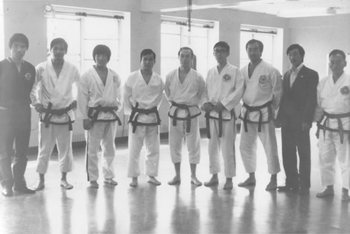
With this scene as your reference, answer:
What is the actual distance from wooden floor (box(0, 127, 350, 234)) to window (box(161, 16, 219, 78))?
3.93 meters

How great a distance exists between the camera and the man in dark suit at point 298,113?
4.56 m

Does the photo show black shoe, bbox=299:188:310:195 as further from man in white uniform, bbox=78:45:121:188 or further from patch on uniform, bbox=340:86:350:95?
man in white uniform, bbox=78:45:121:188

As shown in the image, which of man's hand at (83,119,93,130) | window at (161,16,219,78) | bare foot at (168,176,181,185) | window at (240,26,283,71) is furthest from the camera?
window at (240,26,283,71)

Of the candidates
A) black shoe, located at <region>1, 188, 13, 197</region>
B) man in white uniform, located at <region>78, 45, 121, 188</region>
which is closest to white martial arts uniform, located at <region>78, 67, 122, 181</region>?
man in white uniform, located at <region>78, 45, 121, 188</region>

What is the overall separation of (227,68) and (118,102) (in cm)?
114

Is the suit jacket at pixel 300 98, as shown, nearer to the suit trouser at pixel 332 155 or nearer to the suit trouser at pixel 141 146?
the suit trouser at pixel 332 155

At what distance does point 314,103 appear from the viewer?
4.55 meters

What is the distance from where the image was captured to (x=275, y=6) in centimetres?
959

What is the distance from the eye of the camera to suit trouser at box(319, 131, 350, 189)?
4.42 meters

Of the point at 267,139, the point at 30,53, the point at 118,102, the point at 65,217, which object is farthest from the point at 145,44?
the point at 65,217

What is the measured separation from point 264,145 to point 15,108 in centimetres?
240

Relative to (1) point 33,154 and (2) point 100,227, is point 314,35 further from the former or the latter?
(2) point 100,227

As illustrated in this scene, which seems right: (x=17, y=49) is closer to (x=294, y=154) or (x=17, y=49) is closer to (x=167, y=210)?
(x=167, y=210)

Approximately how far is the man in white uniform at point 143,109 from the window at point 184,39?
135 inches
